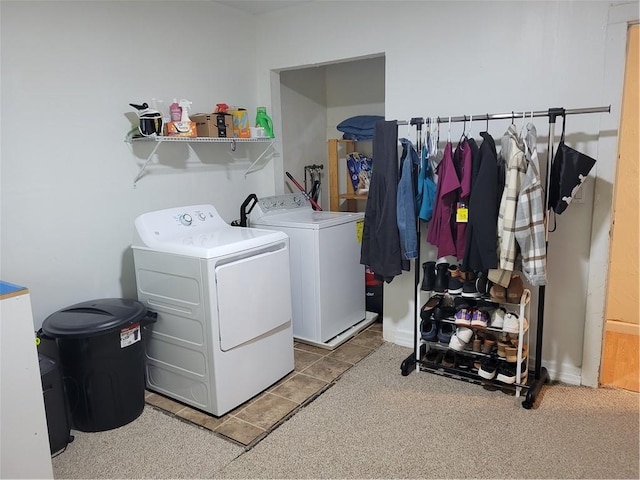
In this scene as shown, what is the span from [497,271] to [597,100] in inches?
40.5

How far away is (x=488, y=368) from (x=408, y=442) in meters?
0.74

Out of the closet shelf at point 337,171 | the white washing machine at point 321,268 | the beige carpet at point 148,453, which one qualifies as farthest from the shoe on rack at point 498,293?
the closet shelf at point 337,171

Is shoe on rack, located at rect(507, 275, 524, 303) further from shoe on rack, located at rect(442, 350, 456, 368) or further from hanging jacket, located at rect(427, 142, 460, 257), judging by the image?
shoe on rack, located at rect(442, 350, 456, 368)

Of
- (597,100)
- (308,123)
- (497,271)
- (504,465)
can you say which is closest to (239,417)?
(504,465)

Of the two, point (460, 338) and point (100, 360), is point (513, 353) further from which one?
point (100, 360)

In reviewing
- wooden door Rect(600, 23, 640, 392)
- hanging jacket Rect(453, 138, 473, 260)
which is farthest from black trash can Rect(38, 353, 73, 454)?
wooden door Rect(600, 23, 640, 392)

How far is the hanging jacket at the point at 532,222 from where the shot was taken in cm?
228

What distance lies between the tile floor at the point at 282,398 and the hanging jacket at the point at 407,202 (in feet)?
2.91

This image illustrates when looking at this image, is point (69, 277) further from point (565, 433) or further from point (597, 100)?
point (597, 100)

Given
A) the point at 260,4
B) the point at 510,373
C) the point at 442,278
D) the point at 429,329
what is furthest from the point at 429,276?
the point at 260,4

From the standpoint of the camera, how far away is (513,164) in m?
2.32

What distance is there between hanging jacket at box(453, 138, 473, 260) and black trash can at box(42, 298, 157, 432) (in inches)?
69.4

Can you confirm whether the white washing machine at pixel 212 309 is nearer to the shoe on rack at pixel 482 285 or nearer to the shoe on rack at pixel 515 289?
the shoe on rack at pixel 482 285

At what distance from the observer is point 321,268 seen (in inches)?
125
